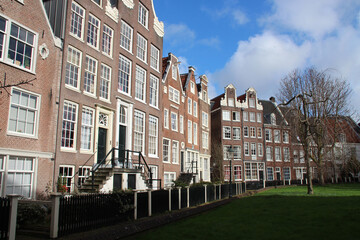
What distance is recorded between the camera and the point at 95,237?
365 inches

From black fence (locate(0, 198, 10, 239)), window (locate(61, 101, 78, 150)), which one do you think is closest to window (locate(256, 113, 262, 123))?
window (locate(61, 101, 78, 150))

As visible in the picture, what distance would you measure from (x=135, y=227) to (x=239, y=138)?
4213 centimetres

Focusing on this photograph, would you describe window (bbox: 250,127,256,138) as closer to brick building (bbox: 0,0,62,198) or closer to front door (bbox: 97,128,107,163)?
front door (bbox: 97,128,107,163)

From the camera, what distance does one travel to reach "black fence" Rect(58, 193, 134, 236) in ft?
31.4

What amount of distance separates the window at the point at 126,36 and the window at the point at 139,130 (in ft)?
15.6

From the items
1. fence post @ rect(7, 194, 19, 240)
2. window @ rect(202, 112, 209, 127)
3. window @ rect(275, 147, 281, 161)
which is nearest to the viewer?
fence post @ rect(7, 194, 19, 240)

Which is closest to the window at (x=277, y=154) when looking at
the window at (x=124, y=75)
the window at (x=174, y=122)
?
the window at (x=174, y=122)

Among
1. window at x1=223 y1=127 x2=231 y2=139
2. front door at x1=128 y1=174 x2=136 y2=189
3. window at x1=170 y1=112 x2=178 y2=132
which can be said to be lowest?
front door at x1=128 y1=174 x2=136 y2=189

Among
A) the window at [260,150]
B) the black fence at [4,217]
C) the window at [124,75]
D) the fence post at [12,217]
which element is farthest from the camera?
the window at [260,150]

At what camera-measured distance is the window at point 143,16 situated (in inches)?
966

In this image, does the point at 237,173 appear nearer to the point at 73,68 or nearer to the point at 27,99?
the point at 73,68

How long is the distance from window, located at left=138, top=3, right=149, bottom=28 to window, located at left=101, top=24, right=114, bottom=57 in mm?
4547

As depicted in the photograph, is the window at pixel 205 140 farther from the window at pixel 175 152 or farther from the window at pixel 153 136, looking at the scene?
the window at pixel 153 136

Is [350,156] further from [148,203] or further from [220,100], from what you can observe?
[148,203]
